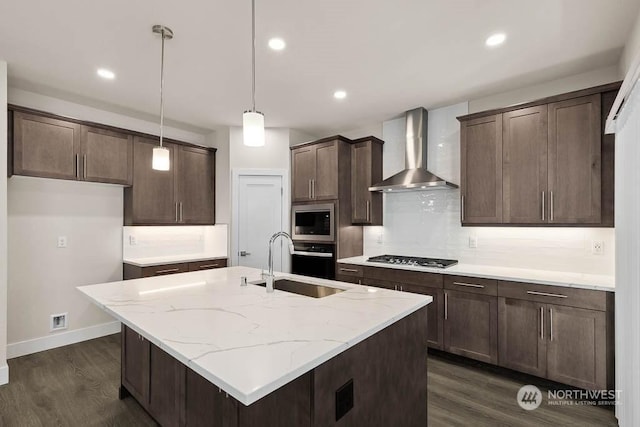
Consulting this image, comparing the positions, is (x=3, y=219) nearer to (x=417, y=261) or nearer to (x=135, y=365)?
(x=135, y=365)

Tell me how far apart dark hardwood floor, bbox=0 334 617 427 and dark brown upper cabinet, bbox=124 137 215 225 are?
1648mm

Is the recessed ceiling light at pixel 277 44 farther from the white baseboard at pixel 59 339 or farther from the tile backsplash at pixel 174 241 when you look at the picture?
the white baseboard at pixel 59 339

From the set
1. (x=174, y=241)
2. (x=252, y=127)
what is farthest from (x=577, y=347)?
(x=174, y=241)

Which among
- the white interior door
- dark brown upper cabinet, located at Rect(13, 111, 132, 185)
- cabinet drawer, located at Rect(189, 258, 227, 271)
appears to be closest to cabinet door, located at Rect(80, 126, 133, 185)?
dark brown upper cabinet, located at Rect(13, 111, 132, 185)

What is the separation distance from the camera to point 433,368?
296 cm

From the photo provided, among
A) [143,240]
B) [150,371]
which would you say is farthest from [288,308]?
[143,240]

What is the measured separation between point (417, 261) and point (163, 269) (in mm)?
2960

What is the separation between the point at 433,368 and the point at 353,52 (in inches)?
113

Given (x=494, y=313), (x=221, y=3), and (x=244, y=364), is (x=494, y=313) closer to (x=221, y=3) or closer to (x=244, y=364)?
(x=244, y=364)

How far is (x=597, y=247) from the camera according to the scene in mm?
2771

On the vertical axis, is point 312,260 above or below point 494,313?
above

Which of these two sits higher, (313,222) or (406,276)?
(313,222)

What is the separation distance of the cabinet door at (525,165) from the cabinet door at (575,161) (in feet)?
0.21

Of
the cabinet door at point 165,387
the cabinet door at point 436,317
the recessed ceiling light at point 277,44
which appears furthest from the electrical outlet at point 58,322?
the cabinet door at point 436,317
